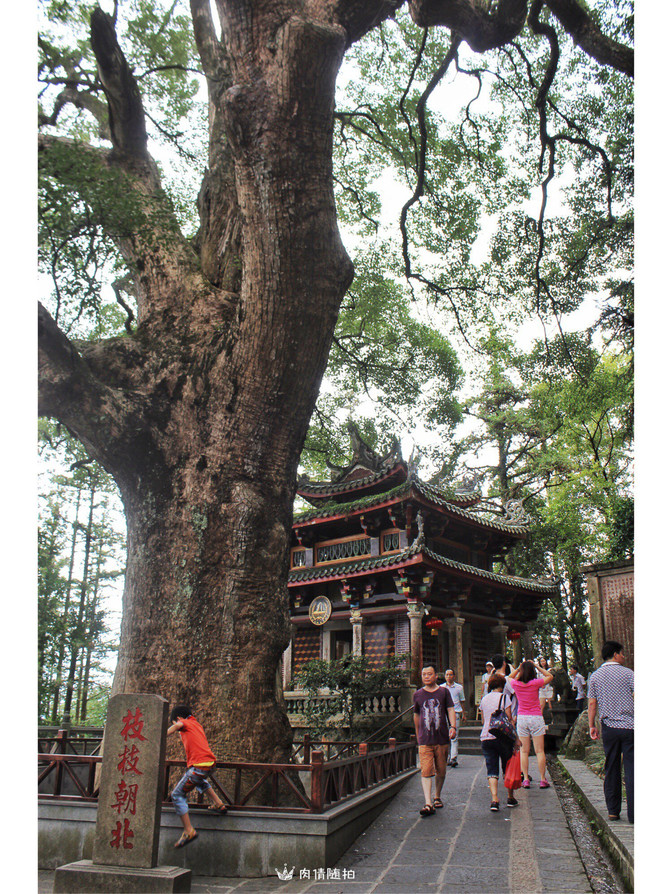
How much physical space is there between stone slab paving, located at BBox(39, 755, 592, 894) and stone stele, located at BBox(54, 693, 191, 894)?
36 cm

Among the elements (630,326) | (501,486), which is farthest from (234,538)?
(501,486)

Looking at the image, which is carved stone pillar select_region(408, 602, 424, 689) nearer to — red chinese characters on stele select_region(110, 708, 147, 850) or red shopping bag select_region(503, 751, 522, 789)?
red shopping bag select_region(503, 751, 522, 789)

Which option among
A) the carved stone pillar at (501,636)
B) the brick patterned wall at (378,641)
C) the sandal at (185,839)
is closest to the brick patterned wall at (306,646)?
the brick patterned wall at (378,641)

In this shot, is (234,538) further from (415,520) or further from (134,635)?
(415,520)

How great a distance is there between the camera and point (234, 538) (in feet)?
15.8

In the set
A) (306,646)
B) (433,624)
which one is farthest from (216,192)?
(306,646)

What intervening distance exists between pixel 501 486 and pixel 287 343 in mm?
20020

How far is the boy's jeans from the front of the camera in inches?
155

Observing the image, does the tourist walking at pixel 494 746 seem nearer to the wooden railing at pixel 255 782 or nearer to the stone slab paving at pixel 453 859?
the stone slab paving at pixel 453 859

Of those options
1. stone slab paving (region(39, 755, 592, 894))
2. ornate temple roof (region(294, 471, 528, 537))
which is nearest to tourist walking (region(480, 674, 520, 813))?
stone slab paving (region(39, 755, 592, 894))

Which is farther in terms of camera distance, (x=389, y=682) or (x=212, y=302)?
(x=389, y=682)

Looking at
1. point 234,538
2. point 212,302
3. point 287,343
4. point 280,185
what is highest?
point 280,185
